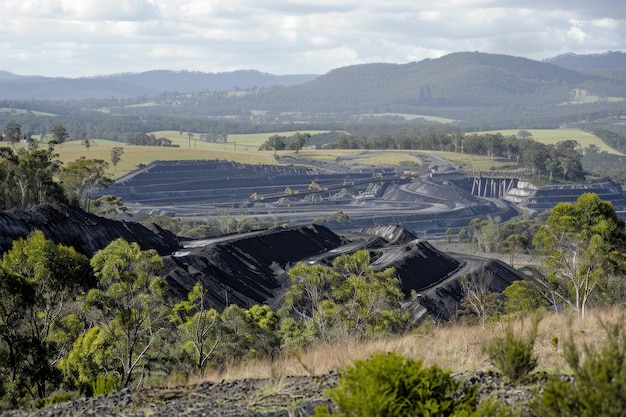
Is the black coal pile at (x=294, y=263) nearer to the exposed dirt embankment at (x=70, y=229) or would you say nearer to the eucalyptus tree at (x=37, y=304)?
the exposed dirt embankment at (x=70, y=229)

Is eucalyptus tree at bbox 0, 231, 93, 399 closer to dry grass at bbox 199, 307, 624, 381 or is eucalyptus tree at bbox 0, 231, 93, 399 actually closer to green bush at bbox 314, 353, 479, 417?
dry grass at bbox 199, 307, 624, 381

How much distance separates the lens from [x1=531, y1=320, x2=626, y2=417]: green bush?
26.0 feet

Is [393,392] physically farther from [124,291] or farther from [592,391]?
[124,291]

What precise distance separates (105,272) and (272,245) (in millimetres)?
39588

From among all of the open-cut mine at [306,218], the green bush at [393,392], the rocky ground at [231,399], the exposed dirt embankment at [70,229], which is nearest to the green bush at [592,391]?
the green bush at [393,392]

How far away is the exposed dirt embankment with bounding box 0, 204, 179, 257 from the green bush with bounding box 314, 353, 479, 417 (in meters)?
35.8

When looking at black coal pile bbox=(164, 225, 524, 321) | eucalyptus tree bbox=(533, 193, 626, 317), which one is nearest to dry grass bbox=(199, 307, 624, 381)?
eucalyptus tree bbox=(533, 193, 626, 317)

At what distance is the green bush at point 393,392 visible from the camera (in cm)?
841

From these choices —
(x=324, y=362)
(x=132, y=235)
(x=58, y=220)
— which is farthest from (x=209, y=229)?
(x=324, y=362)

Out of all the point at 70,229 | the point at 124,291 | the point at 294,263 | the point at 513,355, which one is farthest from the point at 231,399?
the point at 294,263

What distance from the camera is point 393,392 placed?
27.9 ft

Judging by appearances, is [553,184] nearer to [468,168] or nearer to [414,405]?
[468,168]

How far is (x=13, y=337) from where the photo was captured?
67.2ft

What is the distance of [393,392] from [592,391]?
5.90 feet
